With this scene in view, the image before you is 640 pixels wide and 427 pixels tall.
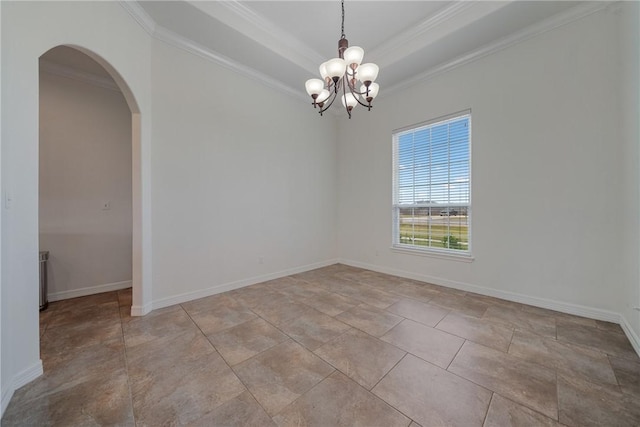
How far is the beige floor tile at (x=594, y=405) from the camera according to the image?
1274 mm

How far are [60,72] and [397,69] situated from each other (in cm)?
472

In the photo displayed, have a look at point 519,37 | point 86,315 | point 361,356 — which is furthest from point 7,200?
point 519,37

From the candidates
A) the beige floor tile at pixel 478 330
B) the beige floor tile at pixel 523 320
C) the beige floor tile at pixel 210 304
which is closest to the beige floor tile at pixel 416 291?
the beige floor tile at pixel 478 330

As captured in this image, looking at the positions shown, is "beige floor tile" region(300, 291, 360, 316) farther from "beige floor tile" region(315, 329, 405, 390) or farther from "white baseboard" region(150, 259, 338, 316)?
"white baseboard" region(150, 259, 338, 316)

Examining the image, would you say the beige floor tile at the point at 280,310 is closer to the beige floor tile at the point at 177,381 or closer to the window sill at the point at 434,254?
the beige floor tile at the point at 177,381

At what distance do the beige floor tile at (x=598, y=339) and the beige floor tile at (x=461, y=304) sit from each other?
0.65 m

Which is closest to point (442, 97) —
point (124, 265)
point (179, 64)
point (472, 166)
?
point (472, 166)

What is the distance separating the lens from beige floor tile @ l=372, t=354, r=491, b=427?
1287mm

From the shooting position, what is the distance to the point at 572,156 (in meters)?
2.55

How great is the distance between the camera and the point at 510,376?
63.4 inches

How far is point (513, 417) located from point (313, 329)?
4.98 ft

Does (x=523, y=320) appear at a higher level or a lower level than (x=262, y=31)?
lower

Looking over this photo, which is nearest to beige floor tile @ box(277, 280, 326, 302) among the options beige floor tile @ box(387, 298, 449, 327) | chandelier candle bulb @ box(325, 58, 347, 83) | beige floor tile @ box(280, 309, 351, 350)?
beige floor tile @ box(280, 309, 351, 350)

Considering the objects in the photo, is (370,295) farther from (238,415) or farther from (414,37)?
(414,37)
